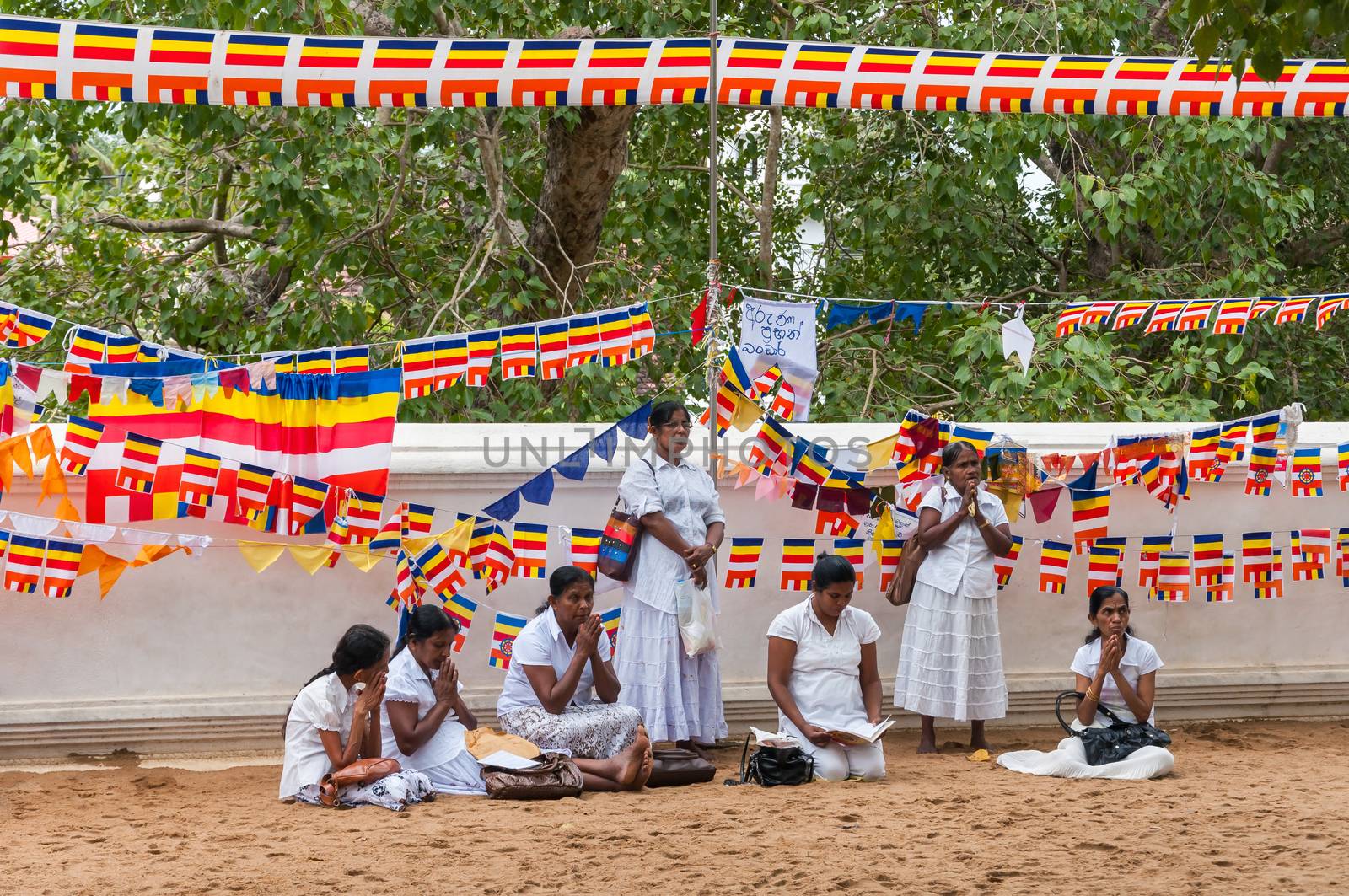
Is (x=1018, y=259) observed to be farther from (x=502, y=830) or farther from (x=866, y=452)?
(x=502, y=830)

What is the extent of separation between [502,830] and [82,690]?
271 cm

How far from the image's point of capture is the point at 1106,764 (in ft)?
20.8

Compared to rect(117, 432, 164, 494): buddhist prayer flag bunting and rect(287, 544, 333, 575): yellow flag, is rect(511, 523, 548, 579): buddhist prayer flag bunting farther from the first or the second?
rect(117, 432, 164, 494): buddhist prayer flag bunting

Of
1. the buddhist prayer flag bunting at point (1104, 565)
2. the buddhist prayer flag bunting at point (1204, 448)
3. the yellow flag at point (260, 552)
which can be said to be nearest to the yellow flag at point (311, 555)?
the yellow flag at point (260, 552)

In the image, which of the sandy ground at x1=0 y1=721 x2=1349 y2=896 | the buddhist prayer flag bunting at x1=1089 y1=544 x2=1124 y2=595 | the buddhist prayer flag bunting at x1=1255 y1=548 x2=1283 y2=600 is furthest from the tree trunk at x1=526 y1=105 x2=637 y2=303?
the sandy ground at x1=0 y1=721 x2=1349 y2=896

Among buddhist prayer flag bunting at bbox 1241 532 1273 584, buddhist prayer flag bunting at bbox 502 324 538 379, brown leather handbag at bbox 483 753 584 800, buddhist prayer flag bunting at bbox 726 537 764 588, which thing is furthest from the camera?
buddhist prayer flag bunting at bbox 1241 532 1273 584

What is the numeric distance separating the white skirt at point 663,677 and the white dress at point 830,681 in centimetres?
43

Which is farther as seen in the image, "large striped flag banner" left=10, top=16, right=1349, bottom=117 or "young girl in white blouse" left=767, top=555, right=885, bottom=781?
"large striped flag banner" left=10, top=16, right=1349, bottom=117

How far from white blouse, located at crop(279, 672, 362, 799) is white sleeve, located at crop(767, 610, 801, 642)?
187 centimetres

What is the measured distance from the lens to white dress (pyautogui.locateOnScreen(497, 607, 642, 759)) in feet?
20.2

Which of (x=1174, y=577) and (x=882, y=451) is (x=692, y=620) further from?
(x=1174, y=577)

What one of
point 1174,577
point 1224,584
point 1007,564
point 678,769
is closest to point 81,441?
point 678,769

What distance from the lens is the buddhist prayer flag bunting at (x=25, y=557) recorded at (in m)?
6.36

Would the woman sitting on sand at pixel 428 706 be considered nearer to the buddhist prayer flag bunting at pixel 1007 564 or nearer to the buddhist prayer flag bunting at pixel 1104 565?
the buddhist prayer flag bunting at pixel 1007 564
